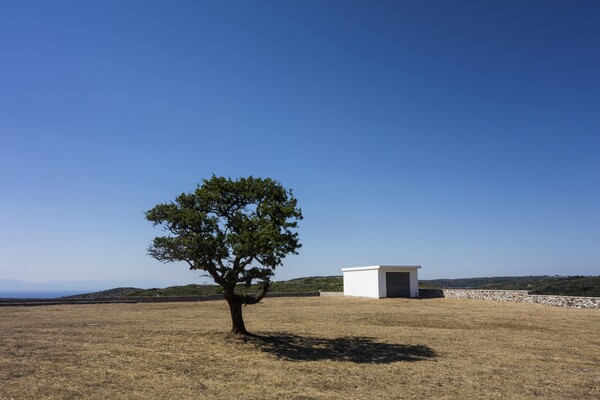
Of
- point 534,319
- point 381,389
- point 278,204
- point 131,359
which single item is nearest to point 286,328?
point 278,204

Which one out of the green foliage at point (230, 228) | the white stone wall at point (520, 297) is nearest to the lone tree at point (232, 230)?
the green foliage at point (230, 228)

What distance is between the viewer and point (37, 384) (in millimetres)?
9078

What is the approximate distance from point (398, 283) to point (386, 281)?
1500 millimetres

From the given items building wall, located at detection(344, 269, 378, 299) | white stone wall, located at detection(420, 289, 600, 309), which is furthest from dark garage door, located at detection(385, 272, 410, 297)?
white stone wall, located at detection(420, 289, 600, 309)

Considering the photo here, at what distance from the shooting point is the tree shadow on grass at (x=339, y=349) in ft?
43.3

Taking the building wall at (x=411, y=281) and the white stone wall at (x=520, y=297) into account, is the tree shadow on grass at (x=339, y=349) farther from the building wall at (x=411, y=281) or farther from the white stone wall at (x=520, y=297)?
the building wall at (x=411, y=281)

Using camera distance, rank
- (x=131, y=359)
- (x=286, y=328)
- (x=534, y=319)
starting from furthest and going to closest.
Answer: (x=534, y=319) → (x=286, y=328) → (x=131, y=359)

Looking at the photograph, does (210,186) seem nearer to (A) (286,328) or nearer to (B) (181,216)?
(B) (181,216)

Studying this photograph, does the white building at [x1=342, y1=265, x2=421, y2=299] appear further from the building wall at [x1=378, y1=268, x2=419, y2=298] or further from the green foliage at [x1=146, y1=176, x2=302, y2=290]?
the green foliage at [x1=146, y1=176, x2=302, y2=290]

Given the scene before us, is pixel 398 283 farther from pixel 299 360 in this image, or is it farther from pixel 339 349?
pixel 299 360

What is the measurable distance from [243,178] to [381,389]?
10.1 meters

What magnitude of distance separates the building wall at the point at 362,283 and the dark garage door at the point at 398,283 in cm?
172

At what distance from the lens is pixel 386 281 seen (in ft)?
139

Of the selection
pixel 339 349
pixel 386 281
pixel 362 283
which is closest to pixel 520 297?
pixel 386 281
